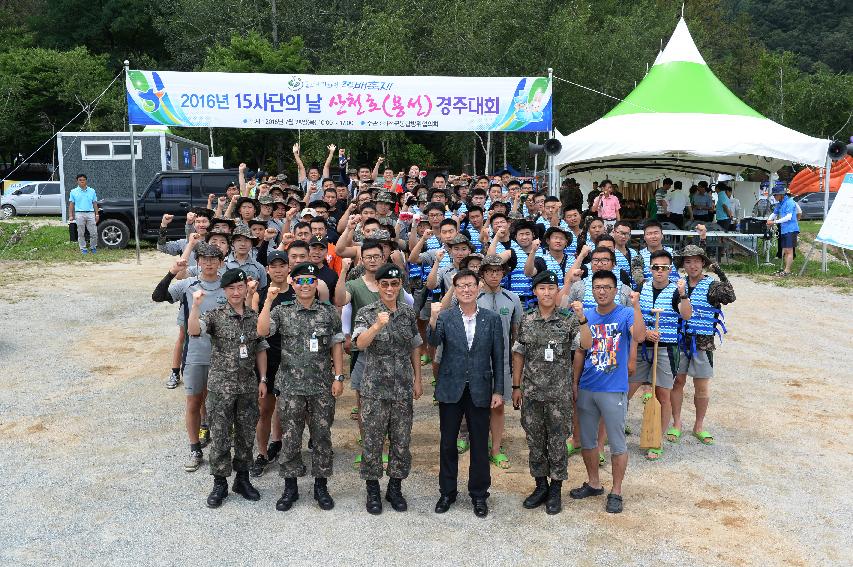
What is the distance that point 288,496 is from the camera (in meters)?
5.04

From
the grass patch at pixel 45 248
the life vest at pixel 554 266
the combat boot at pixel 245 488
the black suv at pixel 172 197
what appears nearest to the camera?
the combat boot at pixel 245 488

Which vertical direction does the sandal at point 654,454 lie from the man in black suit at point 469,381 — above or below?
below

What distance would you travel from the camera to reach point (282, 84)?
12.9 metres

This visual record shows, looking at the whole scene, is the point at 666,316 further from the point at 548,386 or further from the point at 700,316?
the point at 548,386

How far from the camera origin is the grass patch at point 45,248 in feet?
56.3

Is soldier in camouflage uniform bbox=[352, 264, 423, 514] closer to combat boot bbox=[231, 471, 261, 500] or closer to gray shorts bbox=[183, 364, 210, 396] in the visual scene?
combat boot bbox=[231, 471, 261, 500]

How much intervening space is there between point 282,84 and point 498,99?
12.3 feet

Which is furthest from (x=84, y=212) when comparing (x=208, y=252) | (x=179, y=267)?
(x=208, y=252)

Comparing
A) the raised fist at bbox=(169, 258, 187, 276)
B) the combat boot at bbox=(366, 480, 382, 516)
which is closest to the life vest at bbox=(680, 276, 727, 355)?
the combat boot at bbox=(366, 480, 382, 516)

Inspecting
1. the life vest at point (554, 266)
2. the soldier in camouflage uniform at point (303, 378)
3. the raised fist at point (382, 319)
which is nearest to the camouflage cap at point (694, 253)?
the life vest at point (554, 266)

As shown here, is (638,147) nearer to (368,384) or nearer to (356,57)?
(368,384)

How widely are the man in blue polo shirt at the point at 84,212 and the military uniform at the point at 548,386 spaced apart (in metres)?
14.3

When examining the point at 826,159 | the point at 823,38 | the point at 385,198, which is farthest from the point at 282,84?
the point at 823,38

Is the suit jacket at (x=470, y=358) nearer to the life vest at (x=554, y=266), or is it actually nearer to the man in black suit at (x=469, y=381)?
the man in black suit at (x=469, y=381)
